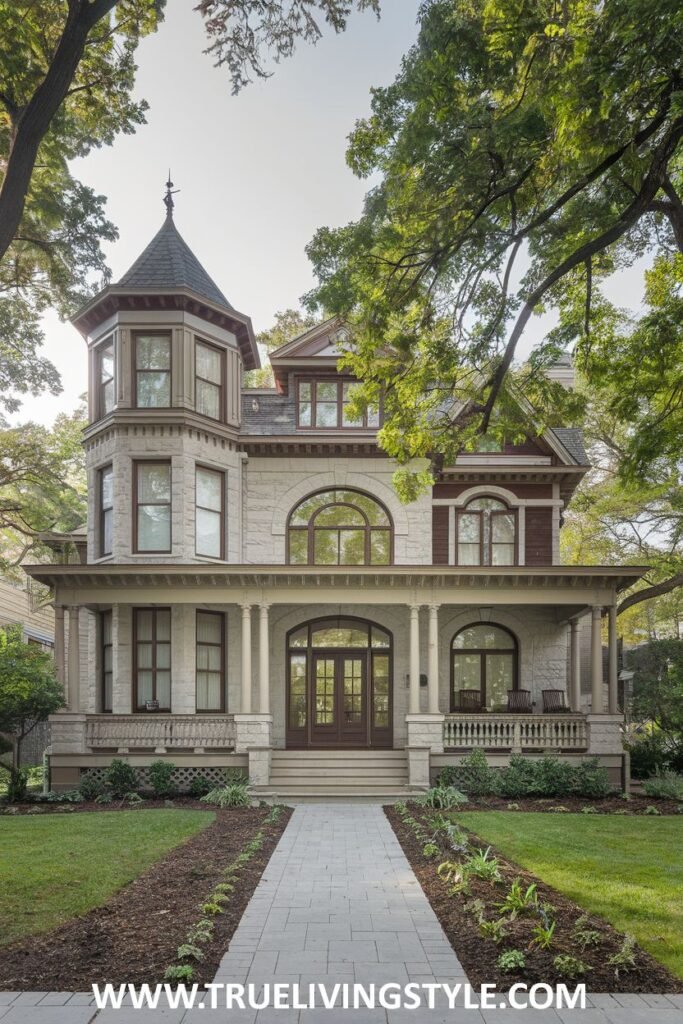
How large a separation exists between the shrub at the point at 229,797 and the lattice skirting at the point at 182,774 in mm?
1022

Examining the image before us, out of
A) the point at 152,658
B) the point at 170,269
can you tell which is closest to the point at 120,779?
the point at 152,658

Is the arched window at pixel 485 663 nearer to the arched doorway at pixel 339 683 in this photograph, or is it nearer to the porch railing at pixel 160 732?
the arched doorway at pixel 339 683

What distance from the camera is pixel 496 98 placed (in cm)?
948

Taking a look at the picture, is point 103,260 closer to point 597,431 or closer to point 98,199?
point 98,199

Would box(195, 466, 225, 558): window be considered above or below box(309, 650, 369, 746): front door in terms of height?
above

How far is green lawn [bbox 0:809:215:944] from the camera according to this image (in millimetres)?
7242

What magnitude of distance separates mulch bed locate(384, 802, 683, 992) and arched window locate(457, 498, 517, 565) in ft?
38.3

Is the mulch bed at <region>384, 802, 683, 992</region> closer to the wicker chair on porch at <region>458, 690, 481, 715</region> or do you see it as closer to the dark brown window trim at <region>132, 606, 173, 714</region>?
the dark brown window trim at <region>132, 606, 173, 714</region>

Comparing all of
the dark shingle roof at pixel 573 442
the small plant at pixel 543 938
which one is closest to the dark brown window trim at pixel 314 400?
the dark shingle roof at pixel 573 442

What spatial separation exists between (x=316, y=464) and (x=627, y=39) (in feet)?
44.4

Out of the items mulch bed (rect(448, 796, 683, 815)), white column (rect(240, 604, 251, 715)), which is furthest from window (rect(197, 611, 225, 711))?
mulch bed (rect(448, 796, 683, 815))

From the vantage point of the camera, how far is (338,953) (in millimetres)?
6129

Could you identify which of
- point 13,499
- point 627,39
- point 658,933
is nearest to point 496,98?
point 627,39

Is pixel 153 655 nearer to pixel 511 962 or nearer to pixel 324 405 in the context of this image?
pixel 324 405
